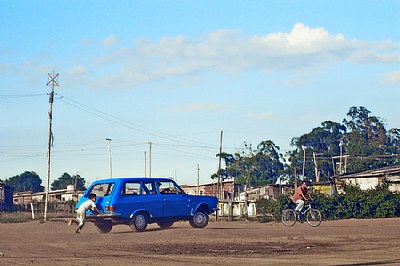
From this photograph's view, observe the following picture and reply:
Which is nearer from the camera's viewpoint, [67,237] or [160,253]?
[160,253]

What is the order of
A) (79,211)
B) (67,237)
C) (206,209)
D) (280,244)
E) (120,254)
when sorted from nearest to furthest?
(120,254) < (280,244) < (67,237) < (79,211) < (206,209)

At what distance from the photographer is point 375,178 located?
47.9 meters

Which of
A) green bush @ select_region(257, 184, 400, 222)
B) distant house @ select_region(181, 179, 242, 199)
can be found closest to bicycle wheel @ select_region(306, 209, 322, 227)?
green bush @ select_region(257, 184, 400, 222)

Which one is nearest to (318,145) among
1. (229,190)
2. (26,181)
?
(229,190)

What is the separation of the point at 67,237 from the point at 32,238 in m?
1.05

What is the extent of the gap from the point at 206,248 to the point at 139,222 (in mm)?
7073

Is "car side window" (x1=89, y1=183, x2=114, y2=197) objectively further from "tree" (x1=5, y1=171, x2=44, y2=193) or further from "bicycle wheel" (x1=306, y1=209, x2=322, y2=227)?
"tree" (x1=5, y1=171, x2=44, y2=193)

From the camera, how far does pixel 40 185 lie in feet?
495

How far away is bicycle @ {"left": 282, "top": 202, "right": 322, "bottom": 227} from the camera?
2634 centimetres

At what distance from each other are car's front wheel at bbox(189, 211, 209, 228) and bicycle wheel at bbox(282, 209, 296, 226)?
368 centimetres

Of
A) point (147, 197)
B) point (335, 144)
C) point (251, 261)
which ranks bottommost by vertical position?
point (251, 261)

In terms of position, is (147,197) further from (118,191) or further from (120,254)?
(120,254)

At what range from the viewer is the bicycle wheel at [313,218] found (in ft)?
85.9

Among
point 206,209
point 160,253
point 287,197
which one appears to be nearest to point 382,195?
point 287,197
